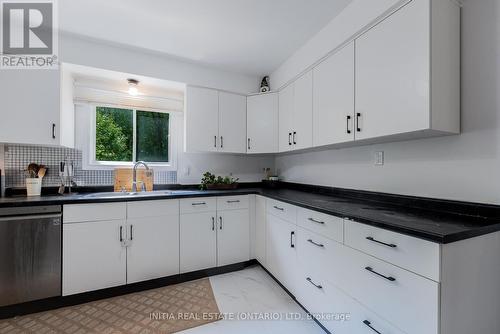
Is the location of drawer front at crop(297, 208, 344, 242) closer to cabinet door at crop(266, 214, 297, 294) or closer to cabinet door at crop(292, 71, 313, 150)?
cabinet door at crop(266, 214, 297, 294)

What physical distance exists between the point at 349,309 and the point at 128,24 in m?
2.83

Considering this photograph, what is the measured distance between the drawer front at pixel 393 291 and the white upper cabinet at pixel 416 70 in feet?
2.52

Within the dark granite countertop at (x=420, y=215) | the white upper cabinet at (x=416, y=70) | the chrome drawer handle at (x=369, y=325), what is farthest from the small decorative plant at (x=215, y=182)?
the chrome drawer handle at (x=369, y=325)

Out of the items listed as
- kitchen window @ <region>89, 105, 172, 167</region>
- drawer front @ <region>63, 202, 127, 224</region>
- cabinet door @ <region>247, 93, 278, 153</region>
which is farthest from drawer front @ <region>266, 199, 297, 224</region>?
kitchen window @ <region>89, 105, 172, 167</region>

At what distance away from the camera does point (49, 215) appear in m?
1.75

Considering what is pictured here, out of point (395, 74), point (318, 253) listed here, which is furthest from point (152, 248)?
point (395, 74)

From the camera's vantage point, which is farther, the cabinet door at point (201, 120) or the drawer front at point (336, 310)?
the cabinet door at point (201, 120)

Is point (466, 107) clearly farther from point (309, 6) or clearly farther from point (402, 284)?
point (309, 6)

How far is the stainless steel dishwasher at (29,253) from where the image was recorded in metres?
1.65

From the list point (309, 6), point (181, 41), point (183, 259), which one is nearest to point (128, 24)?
point (181, 41)

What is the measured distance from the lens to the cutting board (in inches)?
98.7

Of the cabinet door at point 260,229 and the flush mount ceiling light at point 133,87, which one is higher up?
the flush mount ceiling light at point 133,87

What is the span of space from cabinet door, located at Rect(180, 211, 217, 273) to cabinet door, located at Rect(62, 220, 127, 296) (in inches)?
21.2

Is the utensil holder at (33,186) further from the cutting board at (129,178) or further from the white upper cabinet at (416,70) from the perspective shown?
the white upper cabinet at (416,70)
